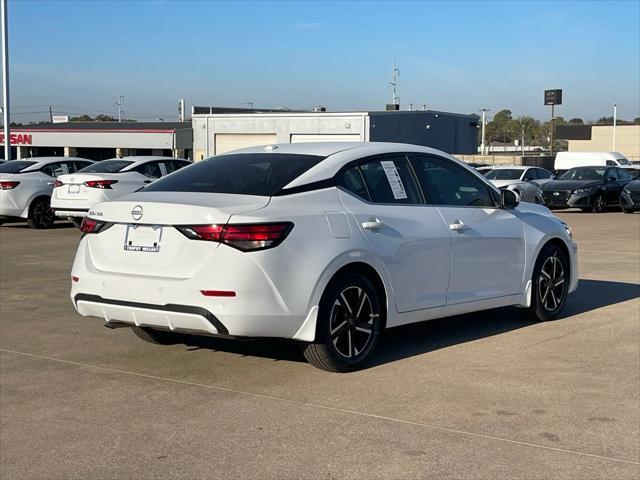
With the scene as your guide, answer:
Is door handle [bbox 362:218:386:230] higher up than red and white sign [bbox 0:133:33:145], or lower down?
lower down

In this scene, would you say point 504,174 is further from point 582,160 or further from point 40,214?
point 582,160

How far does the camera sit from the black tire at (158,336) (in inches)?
282

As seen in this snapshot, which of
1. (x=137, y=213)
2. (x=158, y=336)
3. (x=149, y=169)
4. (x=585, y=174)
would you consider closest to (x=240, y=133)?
(x=585, y=174)

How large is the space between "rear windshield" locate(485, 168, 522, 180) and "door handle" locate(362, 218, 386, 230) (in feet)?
73.4

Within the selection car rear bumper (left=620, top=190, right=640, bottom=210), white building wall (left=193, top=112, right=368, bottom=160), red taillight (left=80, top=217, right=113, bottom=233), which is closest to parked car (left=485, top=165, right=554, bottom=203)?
car rear bumper (left=620, top=190, right=640, bottom=210)

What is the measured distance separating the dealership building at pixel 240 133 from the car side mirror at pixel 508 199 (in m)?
44.7

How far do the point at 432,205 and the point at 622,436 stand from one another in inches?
106

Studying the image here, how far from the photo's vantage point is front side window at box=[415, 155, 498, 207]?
7254mm

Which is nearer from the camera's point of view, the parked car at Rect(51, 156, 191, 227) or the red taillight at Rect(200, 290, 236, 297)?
the red taillight at Rect(200, 290, 236, 297)

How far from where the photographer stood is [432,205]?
715 cm

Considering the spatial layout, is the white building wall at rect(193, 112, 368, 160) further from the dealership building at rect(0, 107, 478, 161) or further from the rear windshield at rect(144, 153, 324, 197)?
the rear windshield at rect(144, 153, 324, 197)

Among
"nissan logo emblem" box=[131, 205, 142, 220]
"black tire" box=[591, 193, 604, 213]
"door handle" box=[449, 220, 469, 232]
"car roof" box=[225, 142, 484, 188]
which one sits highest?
"car roof" box=[225, 142, 484, 188]

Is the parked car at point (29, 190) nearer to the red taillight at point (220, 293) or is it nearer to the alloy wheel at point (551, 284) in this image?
the alloy wheel at point (551, 284)

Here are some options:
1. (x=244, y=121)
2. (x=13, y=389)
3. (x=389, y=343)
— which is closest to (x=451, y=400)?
(x=389, y=343)
